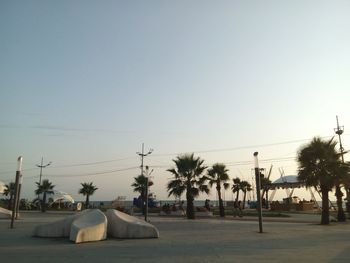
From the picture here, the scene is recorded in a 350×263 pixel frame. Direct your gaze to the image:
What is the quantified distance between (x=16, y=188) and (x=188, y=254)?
1355cm

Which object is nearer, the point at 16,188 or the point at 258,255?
the point at 258,255

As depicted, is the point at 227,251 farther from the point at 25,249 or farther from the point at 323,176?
the point at 323,176

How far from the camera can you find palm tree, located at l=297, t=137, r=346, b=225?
25.9 m

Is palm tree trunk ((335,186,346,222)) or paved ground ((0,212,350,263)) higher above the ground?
palm tree trunk ((335,186,346,222))

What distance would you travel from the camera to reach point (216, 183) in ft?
137

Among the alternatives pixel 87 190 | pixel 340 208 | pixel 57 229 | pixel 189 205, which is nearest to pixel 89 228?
pixel 57 229

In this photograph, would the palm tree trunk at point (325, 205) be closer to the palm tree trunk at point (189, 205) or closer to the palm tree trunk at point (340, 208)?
the palm tree trunk at point (340, 208)

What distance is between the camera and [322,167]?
2612 cm

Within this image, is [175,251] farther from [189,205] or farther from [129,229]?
[189,205]

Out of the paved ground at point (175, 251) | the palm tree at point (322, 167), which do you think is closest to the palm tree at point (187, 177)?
the palm tree at point (322, 167)

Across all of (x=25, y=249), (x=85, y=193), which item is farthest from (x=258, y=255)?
(x=85, y=193)

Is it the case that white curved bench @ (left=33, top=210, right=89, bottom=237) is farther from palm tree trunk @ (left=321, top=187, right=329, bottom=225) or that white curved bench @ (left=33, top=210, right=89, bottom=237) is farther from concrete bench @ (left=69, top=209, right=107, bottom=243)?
palm tree trunk @ (left=321, top=187, right=329, bottom=225)

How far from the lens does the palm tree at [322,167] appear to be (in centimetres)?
2594

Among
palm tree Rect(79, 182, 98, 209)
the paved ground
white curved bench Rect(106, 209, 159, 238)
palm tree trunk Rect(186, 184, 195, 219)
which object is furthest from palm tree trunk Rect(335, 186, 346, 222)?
palm tree Rect(79, 182, 98, 209)
